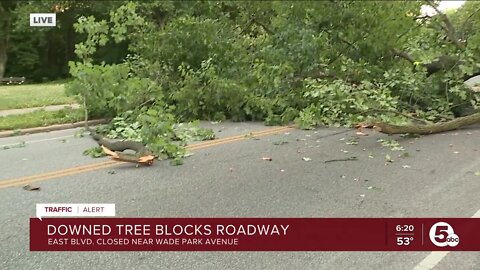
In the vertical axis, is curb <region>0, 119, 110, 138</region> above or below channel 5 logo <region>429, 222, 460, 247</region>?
below

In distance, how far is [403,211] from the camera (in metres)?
4.97

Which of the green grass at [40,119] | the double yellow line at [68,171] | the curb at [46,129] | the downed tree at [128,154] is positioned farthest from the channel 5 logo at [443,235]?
the green grass at [40,119]

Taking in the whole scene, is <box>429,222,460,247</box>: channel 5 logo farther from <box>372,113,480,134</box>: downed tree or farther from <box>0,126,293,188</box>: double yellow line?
<box>0,126,293,188</box>: double yellow line

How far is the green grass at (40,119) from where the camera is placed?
36.1 feet

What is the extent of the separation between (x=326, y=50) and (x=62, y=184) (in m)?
6.60

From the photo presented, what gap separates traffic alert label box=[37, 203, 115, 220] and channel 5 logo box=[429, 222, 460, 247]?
2795 millimetres

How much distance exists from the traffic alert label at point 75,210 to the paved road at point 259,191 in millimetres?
115

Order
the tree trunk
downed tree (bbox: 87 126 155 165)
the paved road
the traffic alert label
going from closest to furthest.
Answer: the paved road < the traffic alert label < downed tree (bbox: 87 126 155 165) < the tree trunk

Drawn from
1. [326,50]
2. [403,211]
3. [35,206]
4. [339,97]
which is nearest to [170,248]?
[35,206]

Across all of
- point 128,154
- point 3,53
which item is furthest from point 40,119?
point 3,53

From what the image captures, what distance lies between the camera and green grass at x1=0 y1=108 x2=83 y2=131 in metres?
11.0

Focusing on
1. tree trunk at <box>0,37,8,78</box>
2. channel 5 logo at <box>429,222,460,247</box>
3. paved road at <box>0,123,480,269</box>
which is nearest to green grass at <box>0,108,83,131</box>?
paved road at <box>0,123,480,269</box>

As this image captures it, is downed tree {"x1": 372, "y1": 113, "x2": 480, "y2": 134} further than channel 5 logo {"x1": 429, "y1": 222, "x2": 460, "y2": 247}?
Yes

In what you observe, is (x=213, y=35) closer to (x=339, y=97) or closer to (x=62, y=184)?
(x=339, y=97)
